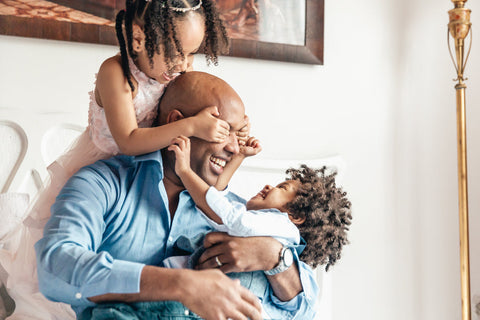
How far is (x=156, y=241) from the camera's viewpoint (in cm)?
119

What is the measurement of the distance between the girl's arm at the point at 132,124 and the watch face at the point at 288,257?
0.96ft

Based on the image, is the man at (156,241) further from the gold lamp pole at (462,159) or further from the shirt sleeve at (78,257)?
the gold lamp pole at (462,159)

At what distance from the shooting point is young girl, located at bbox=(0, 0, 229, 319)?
3.64 ft

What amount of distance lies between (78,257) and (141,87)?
41 centimetres

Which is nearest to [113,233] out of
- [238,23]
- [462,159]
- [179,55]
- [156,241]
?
[156,241]

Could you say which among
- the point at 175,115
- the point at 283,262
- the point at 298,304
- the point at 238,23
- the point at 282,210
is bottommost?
the point at 298,304

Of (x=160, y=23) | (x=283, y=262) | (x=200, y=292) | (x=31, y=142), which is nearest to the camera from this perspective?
(x=200, y=292)

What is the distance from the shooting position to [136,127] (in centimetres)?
116

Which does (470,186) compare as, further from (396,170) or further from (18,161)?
(18,161)

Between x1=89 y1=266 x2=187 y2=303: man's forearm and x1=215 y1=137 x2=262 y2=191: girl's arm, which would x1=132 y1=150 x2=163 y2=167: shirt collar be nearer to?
x1=215 y1=137 x2=262 y2=191: girl's arm

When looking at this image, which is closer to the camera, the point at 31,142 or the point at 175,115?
the point at 175,115

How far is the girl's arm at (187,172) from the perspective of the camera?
1117 mm

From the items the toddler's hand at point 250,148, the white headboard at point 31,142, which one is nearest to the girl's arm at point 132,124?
the toddler's hand at point 250,148

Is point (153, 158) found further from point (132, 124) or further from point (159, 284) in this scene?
point (159, 284)
